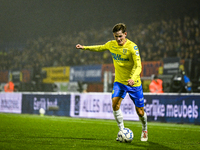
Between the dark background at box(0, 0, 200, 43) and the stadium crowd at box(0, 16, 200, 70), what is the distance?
785 mm

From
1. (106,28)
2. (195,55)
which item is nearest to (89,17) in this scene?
(106,28)

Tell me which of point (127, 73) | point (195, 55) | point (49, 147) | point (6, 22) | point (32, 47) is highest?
point (6, 22)

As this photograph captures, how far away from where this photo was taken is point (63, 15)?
1212 inches

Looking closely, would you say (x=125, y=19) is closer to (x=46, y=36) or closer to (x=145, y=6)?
(x=145, y=6)

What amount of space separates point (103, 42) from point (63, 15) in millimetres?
6362

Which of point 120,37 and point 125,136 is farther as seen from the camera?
point 120,37

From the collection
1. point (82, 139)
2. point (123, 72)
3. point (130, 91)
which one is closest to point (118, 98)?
point (130, 91)

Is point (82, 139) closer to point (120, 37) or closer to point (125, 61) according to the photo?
point (125, 61)

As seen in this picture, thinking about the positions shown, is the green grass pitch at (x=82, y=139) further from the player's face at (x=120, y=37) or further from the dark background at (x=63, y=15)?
the dark background at (x=63, y=15)

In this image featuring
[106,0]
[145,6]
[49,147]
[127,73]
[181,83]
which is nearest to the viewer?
[49,147]

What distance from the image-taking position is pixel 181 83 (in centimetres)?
1448

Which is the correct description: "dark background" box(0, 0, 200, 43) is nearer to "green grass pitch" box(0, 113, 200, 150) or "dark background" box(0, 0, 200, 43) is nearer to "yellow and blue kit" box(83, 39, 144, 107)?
"green grass pitch" box(0, 113, 200, 150)

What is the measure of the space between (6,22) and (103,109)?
19705 mm

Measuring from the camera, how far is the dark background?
2658cm
